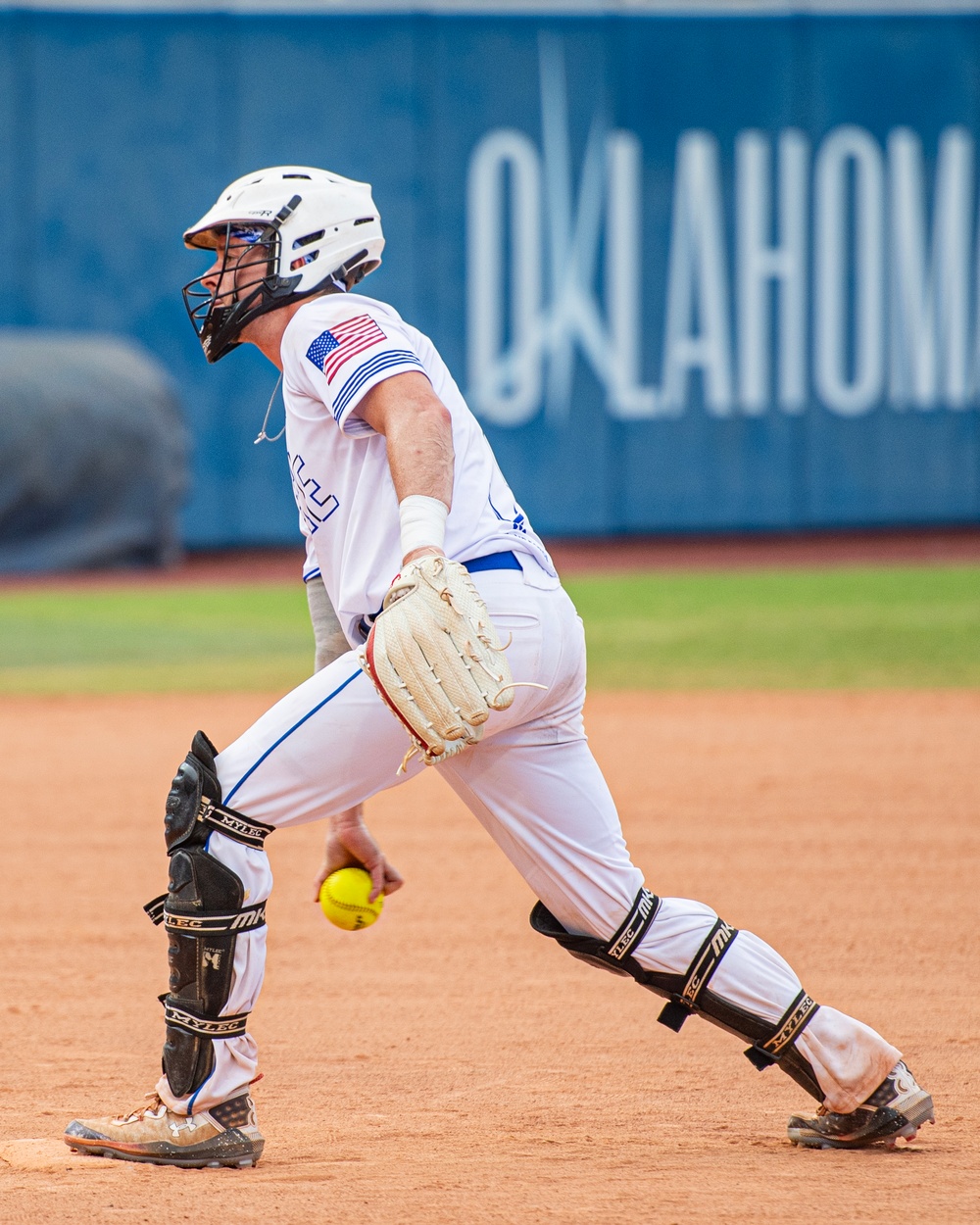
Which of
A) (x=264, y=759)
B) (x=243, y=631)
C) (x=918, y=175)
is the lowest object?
(x=243, y=631)

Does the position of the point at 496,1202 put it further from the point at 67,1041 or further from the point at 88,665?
the point at 88,665

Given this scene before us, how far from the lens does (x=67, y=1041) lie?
13.0 feet

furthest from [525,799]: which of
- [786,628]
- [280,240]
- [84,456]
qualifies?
[84,456]

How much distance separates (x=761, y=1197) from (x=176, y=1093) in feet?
3.46

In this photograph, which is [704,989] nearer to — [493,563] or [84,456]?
[493,563]

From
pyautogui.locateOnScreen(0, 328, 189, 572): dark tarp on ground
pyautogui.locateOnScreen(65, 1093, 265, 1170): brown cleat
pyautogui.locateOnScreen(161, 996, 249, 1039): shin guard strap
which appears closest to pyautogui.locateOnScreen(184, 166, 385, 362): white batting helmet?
pyautogui.locateOnScreen(161, 996, 249, 1039): shin guard strap

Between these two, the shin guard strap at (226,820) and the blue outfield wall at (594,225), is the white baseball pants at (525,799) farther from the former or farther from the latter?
the blue outfield wall at (594,225)

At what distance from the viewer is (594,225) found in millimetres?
17047

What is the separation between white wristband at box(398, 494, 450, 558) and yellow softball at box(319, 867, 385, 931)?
2.74ft

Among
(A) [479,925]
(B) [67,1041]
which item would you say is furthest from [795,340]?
(B) [67,1041]

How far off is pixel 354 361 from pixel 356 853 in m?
1.02

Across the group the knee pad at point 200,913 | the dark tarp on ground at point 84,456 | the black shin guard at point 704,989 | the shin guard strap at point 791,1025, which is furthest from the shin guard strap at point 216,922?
the dark tarp on ground at point 84,456

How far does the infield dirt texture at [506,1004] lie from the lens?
2943 mm

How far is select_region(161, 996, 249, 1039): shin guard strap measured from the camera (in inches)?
117
